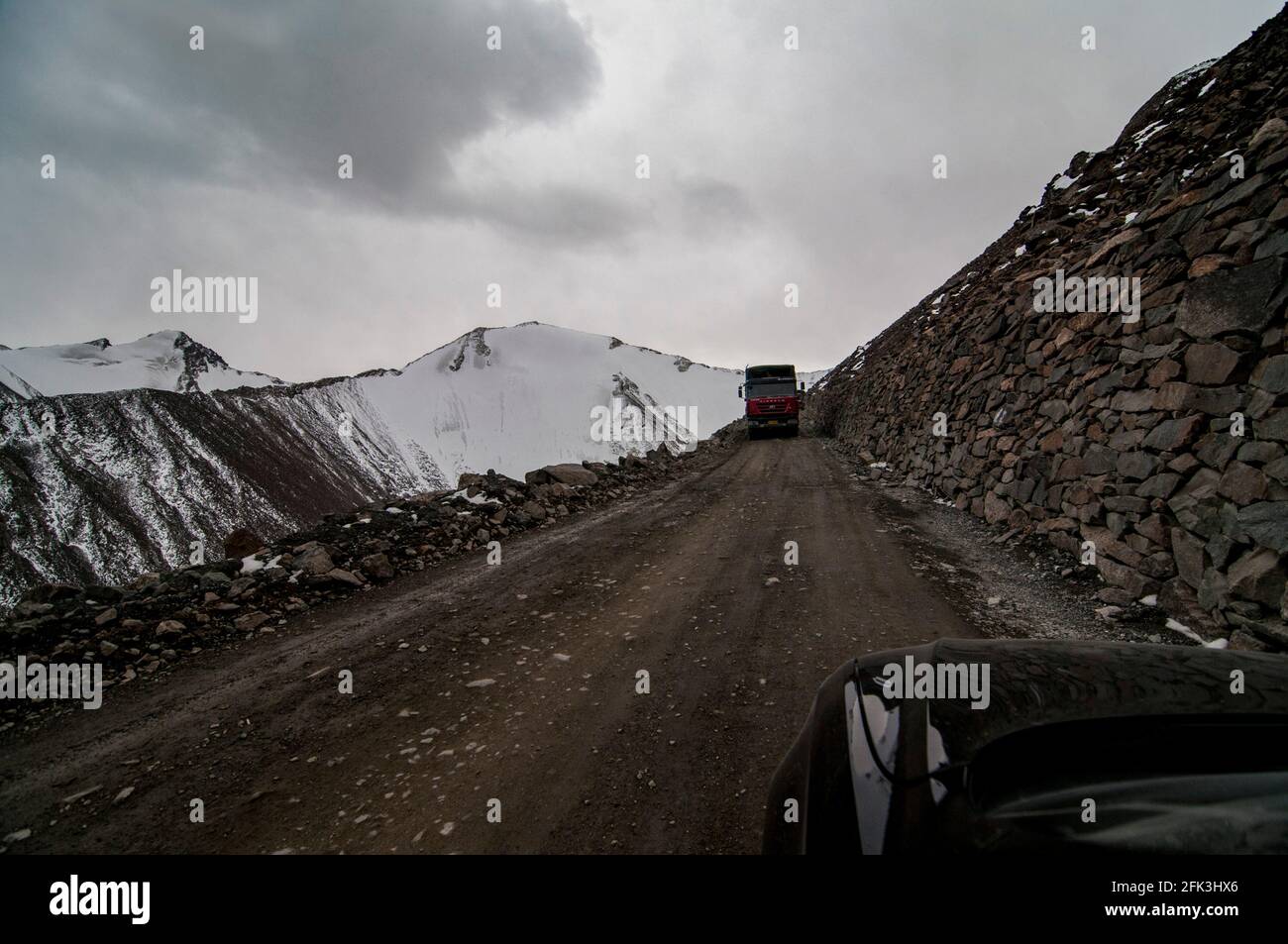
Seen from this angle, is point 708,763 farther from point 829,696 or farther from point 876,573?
point 876,573

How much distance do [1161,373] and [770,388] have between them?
19.7 m

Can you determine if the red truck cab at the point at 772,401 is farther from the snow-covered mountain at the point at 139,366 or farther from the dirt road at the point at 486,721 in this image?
the snow-covered mountain at the point at 139,366

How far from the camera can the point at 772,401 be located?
2503 cm

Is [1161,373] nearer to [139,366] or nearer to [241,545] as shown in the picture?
[241,545]

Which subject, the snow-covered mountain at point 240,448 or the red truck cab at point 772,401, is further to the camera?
the snow-covered mountain at point 240,448

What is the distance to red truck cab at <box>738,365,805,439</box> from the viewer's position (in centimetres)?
2505

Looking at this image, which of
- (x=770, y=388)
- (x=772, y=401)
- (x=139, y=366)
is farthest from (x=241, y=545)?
(x=139, y=366)

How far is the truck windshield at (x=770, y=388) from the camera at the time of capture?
82.5 ft

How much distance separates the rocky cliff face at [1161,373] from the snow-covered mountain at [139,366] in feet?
518

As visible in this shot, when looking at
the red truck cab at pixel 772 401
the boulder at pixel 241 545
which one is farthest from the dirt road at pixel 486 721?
the red truck cab at pixel 772 401

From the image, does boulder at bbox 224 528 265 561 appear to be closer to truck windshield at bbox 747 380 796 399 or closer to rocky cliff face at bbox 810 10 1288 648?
rocky cliff face at bbox 810 10 1288 648
